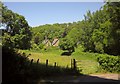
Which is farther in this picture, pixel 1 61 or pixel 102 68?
pixel 102 68

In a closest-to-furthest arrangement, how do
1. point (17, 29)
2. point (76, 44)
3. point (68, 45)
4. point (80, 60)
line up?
point (80, 60)
point (17, 29)
point (68, 45)
point (76, 44)

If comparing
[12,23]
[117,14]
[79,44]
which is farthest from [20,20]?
[117,14]

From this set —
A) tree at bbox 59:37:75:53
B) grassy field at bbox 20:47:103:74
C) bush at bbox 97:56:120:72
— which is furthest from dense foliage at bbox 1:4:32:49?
bush at bbox 97:56:120:72

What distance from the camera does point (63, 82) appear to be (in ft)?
50.1

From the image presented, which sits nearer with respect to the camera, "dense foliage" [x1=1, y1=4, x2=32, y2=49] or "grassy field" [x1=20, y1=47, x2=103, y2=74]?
"grassy field" [x1=20, y1=47, x2=103, y2=74]

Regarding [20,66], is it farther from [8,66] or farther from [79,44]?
[79,44]

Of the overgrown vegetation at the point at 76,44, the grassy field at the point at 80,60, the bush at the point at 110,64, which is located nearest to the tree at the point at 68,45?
the overgrown vegetation at the point at 76,44

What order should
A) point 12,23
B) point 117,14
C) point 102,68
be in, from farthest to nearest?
point 12,23
point 117,14
point 102,68

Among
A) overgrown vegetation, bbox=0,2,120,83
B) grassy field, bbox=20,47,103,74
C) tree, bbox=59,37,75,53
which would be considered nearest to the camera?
overgrown vegetation, bbox=0,2,120,83

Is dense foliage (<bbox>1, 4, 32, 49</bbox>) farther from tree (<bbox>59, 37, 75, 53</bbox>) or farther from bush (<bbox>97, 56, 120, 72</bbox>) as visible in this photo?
bush (<bbox>97, 56, 120, 72</bbox>)

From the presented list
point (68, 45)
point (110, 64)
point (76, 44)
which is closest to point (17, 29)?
point (68, 45)

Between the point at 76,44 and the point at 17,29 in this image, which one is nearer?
the point at 17,29

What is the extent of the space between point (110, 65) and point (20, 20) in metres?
64.3

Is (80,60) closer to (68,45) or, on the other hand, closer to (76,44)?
(68,45)
